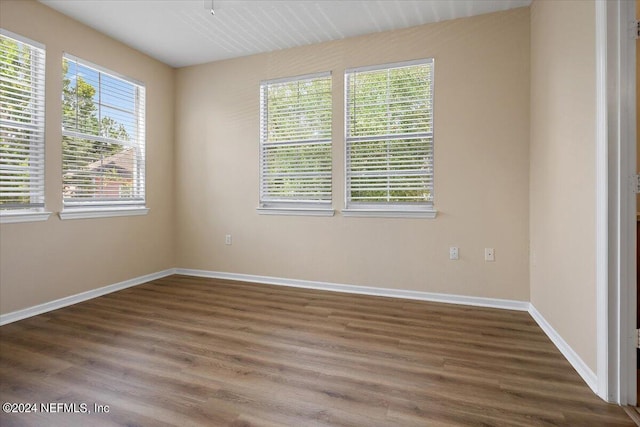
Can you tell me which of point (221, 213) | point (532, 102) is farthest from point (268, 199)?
point (532, 102)

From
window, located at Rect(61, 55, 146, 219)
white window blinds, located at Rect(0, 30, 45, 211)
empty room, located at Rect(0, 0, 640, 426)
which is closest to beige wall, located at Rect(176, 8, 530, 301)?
empty room, located at Rect(0, 0, 640, 426)

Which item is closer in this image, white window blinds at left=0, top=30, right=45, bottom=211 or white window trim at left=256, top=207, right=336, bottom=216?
white window blinds at left=0, top=30, right=45, bottom=211

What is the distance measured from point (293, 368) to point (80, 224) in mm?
2716

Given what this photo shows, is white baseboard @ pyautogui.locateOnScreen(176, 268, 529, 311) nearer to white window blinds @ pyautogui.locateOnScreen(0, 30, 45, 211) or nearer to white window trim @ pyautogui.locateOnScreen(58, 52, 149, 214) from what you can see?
white window trim @ pyautogui.locateOnScreen(58, 52, 149, 214)

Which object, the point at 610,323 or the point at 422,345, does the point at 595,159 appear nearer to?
the point at 610,323

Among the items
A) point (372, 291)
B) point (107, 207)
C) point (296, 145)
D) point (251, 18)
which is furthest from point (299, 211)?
point (107, 207)

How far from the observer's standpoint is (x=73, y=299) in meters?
3.33

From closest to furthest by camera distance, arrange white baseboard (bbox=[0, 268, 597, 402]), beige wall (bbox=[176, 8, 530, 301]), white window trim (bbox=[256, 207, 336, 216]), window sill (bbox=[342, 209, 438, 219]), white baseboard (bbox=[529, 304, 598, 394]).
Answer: white baseboard (bbox=[529, 304, 598, 394]), white baseboard (bbox=[0, 268, 597, 402]), beige wall (bbox=[176, 8, 530, 301]), window sill (bbox=[342, 209, 438, 219]), white window trim (bbox=[256, 207, 336, 216])

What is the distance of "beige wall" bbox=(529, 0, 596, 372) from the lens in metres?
1.90

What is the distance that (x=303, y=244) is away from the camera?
392cm

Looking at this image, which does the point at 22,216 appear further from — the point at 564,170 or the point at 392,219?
the point at 564,170

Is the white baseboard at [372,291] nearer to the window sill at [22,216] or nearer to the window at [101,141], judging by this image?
the window at [101,141]

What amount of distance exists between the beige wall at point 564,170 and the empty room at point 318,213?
0.07ft

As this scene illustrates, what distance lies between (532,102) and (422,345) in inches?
89.3
